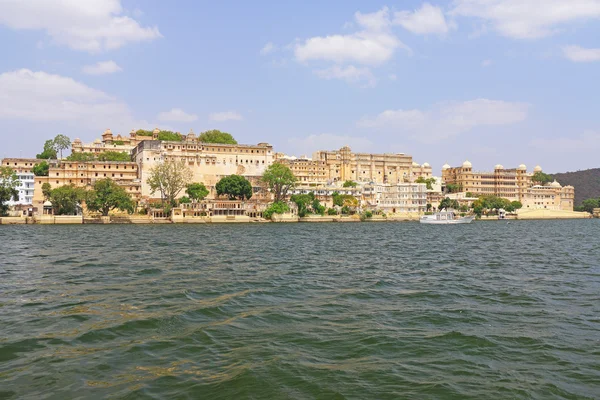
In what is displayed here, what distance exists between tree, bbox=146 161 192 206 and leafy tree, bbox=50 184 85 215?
391 inches

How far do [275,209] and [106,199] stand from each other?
2481cm

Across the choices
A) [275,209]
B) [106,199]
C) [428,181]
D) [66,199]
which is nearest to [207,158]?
[275,209]

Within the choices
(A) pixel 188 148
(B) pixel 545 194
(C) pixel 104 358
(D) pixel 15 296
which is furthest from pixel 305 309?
(B) pixel 545 194

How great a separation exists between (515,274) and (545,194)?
11362 centimetres

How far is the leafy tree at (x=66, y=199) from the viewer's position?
63438 mm

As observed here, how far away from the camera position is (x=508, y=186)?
11756 centimetres

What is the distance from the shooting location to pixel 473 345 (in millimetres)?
9492

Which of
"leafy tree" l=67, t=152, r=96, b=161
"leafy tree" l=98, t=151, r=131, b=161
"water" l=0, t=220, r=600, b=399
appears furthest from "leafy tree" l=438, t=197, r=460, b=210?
"water" l=0, t=220, r=600, b=399

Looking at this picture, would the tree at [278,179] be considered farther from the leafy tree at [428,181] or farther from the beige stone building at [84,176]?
the leafy tree at [428,181]

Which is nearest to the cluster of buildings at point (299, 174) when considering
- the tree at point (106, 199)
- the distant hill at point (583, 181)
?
the tree at point (106, 199)

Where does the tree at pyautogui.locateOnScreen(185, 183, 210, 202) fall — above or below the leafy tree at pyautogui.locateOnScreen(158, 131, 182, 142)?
below

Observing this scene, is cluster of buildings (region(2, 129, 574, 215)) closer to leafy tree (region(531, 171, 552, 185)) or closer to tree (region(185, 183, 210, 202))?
tree (region(185, 183, 210, 202))

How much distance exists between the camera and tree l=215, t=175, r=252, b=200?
77125mm

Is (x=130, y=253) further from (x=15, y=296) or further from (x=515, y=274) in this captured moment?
(x=515, y=274)
